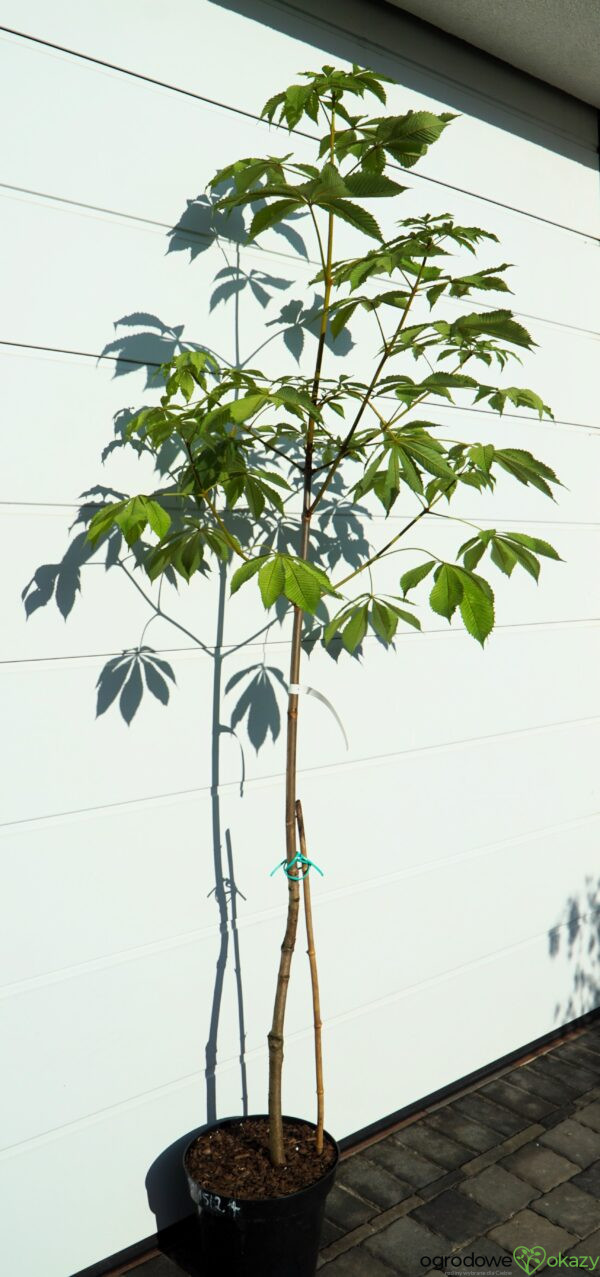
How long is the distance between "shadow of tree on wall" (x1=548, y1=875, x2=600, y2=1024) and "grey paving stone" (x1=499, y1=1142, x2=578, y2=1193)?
0.67 meters

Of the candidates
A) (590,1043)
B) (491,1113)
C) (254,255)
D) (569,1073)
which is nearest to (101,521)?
(254,255)

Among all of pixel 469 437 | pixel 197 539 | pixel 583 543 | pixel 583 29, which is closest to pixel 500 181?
pixel 583 29

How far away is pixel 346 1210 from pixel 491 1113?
1.93 feet

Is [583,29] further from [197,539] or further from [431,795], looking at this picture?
[431,795]

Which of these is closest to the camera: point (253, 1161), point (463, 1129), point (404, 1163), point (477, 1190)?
point (253, 1161)

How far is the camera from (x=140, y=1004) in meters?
2.25

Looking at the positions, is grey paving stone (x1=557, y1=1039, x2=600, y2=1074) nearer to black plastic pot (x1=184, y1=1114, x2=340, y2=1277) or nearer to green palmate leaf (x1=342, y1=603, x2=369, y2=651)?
black plastic pot (x1=184, y1=1114, x2=340, y2=1277)

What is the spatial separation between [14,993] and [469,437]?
5.84 feet

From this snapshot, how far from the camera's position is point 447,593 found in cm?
181

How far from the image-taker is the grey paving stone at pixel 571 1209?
238cm

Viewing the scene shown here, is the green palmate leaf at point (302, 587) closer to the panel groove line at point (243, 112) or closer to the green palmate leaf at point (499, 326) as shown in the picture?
the green palmate leaf at point (499, 326)

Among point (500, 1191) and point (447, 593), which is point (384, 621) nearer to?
point (447, 593)

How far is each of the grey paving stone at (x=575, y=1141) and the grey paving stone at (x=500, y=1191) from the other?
172mm

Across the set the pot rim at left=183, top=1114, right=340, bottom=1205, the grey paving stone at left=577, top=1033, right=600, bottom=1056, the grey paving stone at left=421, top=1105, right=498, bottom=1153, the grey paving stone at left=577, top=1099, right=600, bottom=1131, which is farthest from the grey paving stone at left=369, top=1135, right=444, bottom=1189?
the grey paving stone at left=577, top=1033, right=600, bottom=1056
